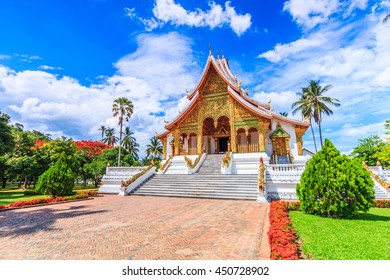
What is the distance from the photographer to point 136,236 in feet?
18.4

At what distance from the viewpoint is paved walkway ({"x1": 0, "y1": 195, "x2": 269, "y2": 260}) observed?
4.41 meters

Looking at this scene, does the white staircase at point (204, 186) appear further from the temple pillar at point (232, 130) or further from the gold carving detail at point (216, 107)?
the gold carving detail at point (216, 107)

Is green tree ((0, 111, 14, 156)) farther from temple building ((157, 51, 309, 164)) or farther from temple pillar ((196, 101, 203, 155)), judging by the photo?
temple pillar ((196, 101, 203, 155))

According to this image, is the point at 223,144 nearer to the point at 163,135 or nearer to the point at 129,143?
the point at 163,135

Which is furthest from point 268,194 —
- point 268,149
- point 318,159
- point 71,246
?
point 71,246

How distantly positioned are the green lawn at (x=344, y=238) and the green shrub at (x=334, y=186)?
1.55ft

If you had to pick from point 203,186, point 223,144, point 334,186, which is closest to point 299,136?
point 223,144

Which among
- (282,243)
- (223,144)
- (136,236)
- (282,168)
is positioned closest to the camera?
(282,243)

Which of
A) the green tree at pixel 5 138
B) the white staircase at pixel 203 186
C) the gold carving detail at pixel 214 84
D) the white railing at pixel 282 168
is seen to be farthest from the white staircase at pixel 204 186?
the green tree at pixel 5 138

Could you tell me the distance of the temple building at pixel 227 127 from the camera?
21.2m

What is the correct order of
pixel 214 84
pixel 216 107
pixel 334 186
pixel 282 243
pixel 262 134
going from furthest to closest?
pixel 214 84 < pixel 216 107 < pixel 262 134 < pixel 334 186 < pixel 282 243

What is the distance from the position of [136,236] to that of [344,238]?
209 inches

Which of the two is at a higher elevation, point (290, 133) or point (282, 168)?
point (290, 133)
